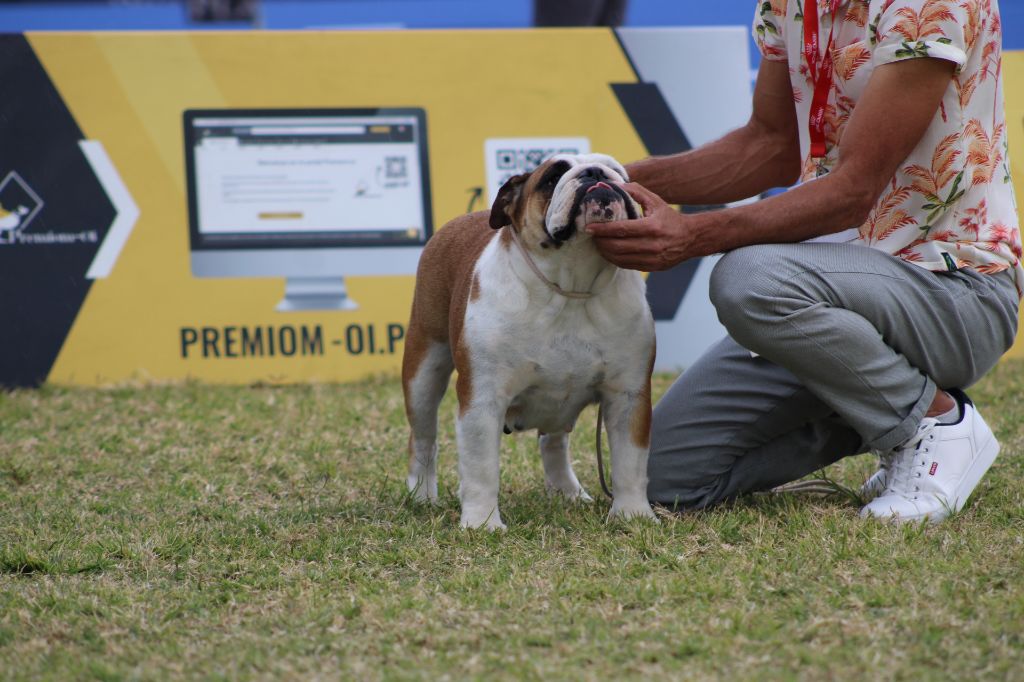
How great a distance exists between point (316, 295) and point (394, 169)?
0.78m

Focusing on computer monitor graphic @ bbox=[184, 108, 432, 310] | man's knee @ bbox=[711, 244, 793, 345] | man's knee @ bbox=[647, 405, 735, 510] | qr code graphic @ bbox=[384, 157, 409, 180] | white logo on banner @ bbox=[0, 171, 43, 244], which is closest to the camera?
man's knee @ bbox=[711, 244, 793, 345]

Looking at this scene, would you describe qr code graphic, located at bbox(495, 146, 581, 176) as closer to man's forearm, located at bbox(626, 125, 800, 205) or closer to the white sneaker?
man's forearm, located at bbox(626, 125, 800, 205)

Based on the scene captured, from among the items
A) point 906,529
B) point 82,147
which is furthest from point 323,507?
point 82,147

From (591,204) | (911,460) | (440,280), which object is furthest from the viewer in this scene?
(440,280)

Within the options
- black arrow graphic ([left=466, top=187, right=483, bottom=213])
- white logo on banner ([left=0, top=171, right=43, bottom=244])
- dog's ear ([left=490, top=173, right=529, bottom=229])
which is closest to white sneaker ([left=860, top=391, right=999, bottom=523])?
dog's ear ([left=490, top=173, right=529, bottom=229])

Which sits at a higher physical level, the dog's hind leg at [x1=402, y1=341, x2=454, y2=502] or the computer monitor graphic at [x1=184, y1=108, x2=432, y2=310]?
the dog's hind leg at [x1=402, y1=341, x2=454, y2=502]

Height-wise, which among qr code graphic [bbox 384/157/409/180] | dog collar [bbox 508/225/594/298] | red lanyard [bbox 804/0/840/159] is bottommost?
qr code graphic [bbox 384/157/409/180]

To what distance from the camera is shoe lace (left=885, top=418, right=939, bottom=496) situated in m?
3.07

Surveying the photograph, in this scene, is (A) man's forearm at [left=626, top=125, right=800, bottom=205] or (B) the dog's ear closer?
(B) the dog's ear

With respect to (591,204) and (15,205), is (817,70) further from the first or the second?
(15,205)

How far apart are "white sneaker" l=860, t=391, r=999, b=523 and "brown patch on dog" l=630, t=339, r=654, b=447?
0.60 metres

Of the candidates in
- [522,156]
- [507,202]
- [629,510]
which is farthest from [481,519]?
[522,156]

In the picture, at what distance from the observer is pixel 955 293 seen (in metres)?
3.05

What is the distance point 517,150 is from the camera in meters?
6.23
